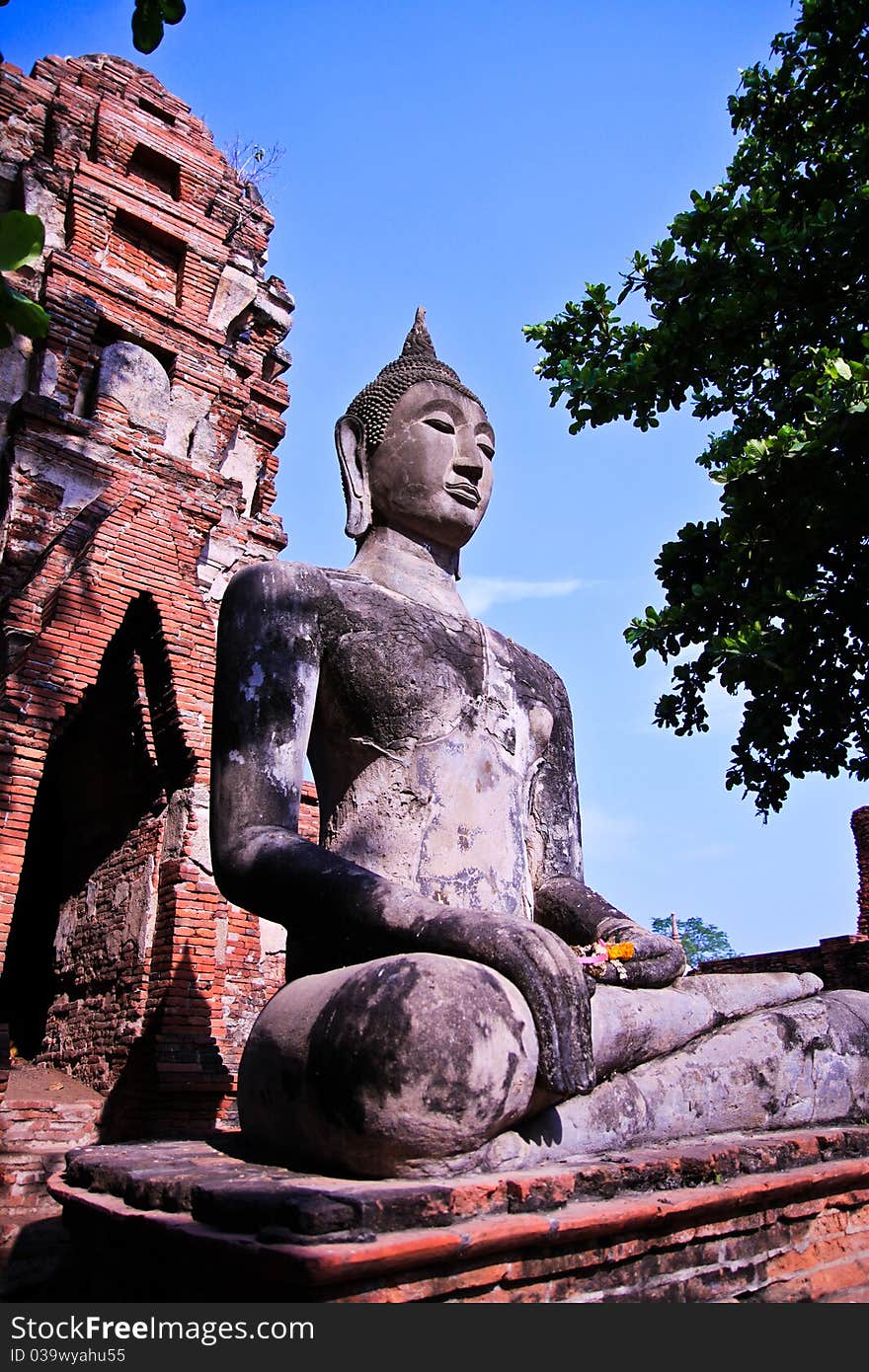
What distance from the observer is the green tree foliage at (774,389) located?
5.98 meters

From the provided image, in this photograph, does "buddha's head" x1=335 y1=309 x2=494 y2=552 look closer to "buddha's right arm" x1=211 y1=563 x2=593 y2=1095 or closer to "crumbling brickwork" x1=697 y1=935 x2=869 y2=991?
"buddha's right arm" x1=211 y1=563 x2=593 y2=1095

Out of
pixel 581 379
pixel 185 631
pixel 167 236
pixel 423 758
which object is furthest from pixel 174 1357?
pixel 167 236

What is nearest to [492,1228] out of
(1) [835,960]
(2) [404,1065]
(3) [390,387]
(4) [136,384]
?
(2) [404,1065]

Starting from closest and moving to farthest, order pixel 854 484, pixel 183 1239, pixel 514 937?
pixel 183 1239 < pixel 514 937 < pixel 854 484

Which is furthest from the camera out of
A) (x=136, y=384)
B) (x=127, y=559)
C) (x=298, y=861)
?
(x=136, y=384)

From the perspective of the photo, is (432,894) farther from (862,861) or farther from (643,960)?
(862,861)

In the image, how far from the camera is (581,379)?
23.3ft

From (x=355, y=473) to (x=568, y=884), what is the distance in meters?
1.48

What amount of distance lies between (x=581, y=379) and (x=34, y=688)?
14.9ft

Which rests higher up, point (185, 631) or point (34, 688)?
point (185, 631)

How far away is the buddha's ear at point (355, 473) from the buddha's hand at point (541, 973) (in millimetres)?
1515

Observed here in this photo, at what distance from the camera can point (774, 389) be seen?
6770mm

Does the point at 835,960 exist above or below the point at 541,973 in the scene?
above

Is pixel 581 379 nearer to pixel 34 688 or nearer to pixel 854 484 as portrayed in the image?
pixel 854 484
